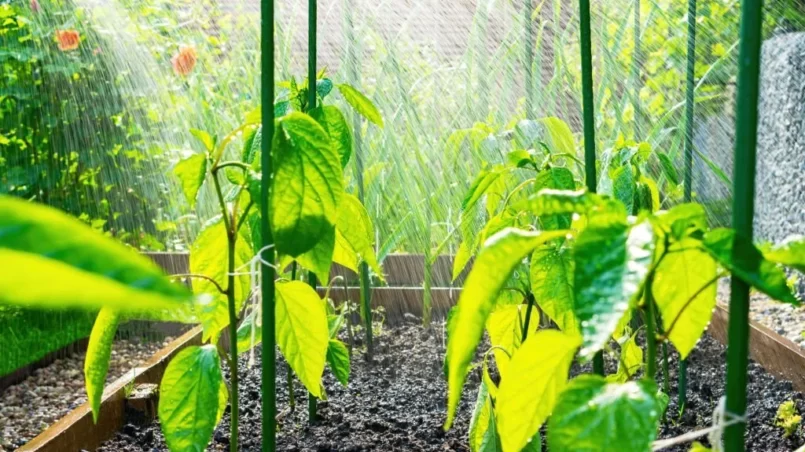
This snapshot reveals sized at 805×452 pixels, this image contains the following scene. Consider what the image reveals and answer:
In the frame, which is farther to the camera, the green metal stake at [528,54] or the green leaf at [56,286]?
the green metal stake at [528,54]

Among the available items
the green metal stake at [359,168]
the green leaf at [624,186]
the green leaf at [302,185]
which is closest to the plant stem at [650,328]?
the green leaf at [302,185]

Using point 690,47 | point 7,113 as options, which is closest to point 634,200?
point 690,47

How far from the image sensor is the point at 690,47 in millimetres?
1843

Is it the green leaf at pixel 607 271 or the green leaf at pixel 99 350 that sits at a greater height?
the green leaf at pixel 607 271

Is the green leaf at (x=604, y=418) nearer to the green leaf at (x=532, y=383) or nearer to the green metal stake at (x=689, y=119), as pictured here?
the green leaf at (x=532, y=383)

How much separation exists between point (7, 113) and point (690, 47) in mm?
2598

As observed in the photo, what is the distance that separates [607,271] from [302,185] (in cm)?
31

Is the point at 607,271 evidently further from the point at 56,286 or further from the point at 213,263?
the point at 213,263

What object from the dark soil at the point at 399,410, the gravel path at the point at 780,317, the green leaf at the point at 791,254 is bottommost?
the gravel path at the point at 780,317

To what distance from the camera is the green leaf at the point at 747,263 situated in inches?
19.0

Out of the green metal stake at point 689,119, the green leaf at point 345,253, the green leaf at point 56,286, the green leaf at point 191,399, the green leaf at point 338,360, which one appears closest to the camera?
the green leaf at point 56,286

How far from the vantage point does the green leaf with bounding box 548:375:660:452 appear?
47 cm

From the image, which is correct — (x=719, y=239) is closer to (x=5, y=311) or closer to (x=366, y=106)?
(x=366, y=106)

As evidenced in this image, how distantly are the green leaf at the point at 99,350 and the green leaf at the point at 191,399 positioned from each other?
6cm
